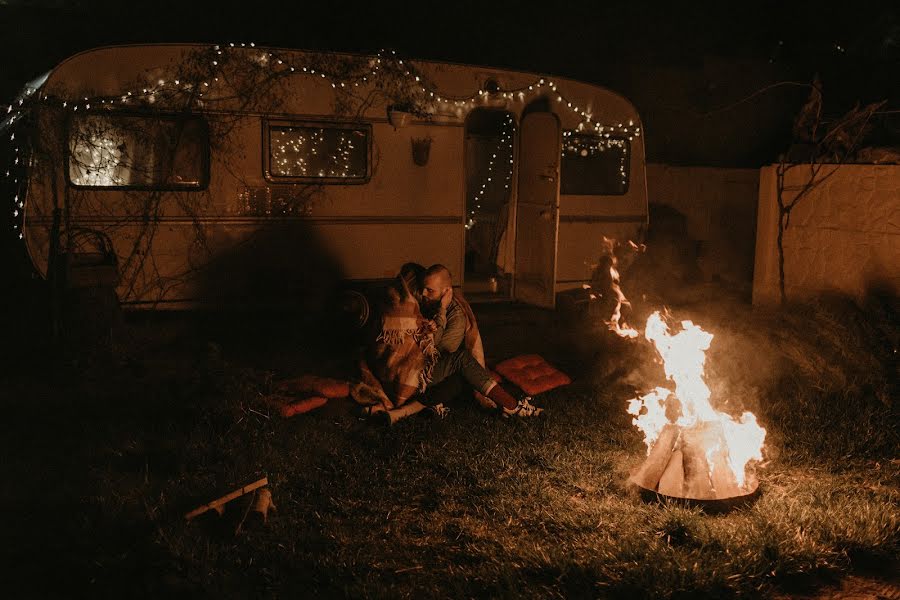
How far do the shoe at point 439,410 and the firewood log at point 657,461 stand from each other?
1.74m

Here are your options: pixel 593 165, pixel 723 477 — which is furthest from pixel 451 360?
pixel 593 165

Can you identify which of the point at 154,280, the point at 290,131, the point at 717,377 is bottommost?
the point at 717,377

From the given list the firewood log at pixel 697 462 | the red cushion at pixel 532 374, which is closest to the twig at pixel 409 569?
the firewood log at pixel 697 462

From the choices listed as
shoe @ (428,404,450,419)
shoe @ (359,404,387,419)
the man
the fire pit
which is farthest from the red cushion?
the fire pit

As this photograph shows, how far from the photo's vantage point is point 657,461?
5105 mm

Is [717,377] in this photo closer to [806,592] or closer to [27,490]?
[806,592]

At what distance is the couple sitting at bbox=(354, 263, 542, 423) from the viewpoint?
6.45m

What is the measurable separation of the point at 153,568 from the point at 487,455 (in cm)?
237

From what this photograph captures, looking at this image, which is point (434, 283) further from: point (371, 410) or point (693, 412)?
point (693, 412)

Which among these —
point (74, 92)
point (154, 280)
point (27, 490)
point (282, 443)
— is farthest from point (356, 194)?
point (27, 490)

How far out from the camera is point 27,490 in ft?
16.7

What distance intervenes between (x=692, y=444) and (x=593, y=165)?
227 inches

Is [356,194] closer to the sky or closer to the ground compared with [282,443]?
closer to the sky

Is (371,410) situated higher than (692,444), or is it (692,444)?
(692,444)
